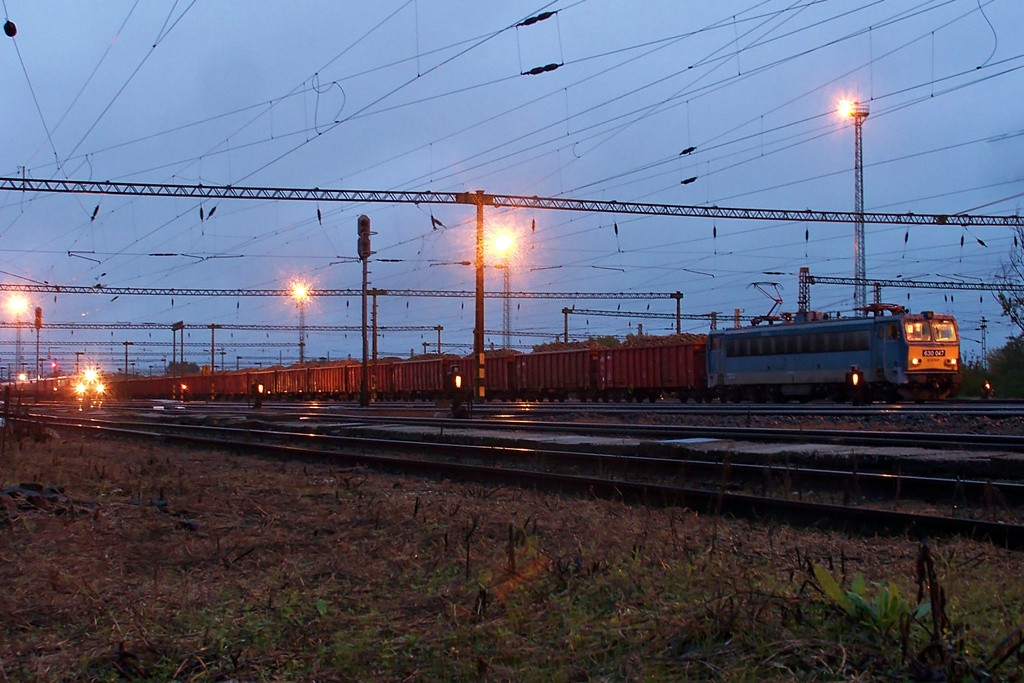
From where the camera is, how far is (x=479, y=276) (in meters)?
31.2

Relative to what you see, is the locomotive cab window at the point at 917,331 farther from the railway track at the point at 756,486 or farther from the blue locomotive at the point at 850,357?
the railway track at the point at 756,486

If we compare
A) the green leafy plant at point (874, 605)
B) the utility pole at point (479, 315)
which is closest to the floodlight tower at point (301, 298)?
the utility pole at point (479, 315)

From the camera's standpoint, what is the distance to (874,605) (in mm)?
4051

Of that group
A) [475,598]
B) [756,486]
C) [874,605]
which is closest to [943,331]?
[756,486]

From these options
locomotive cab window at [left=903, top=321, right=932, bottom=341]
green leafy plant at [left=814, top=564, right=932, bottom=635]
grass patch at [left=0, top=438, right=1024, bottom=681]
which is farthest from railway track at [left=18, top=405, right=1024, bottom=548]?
locomotive cab window at [left=903, top=321, right=932, bottom=341]

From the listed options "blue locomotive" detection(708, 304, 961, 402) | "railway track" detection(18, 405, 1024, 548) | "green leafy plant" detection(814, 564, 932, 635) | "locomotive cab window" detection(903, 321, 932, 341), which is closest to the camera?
"green leafy plant" detection(814, 564, 932, 635)

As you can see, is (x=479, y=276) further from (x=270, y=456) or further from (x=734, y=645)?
(x=734, y=645)

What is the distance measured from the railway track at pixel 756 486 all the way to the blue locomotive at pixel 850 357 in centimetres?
1783

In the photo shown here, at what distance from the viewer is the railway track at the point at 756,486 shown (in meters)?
7.87

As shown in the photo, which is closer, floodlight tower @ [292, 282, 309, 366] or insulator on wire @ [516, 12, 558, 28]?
insulator on wire @ [516, 12, 558, 28]

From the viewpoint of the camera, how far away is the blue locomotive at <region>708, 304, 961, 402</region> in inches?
1163

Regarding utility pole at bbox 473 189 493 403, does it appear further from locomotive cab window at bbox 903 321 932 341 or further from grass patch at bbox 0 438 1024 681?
grass patch at bbox 0 438 1024 681

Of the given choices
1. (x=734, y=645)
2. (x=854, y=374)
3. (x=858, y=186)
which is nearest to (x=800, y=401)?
(x=854, y=374)

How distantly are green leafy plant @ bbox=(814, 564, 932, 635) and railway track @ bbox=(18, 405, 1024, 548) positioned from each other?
1.97 m
